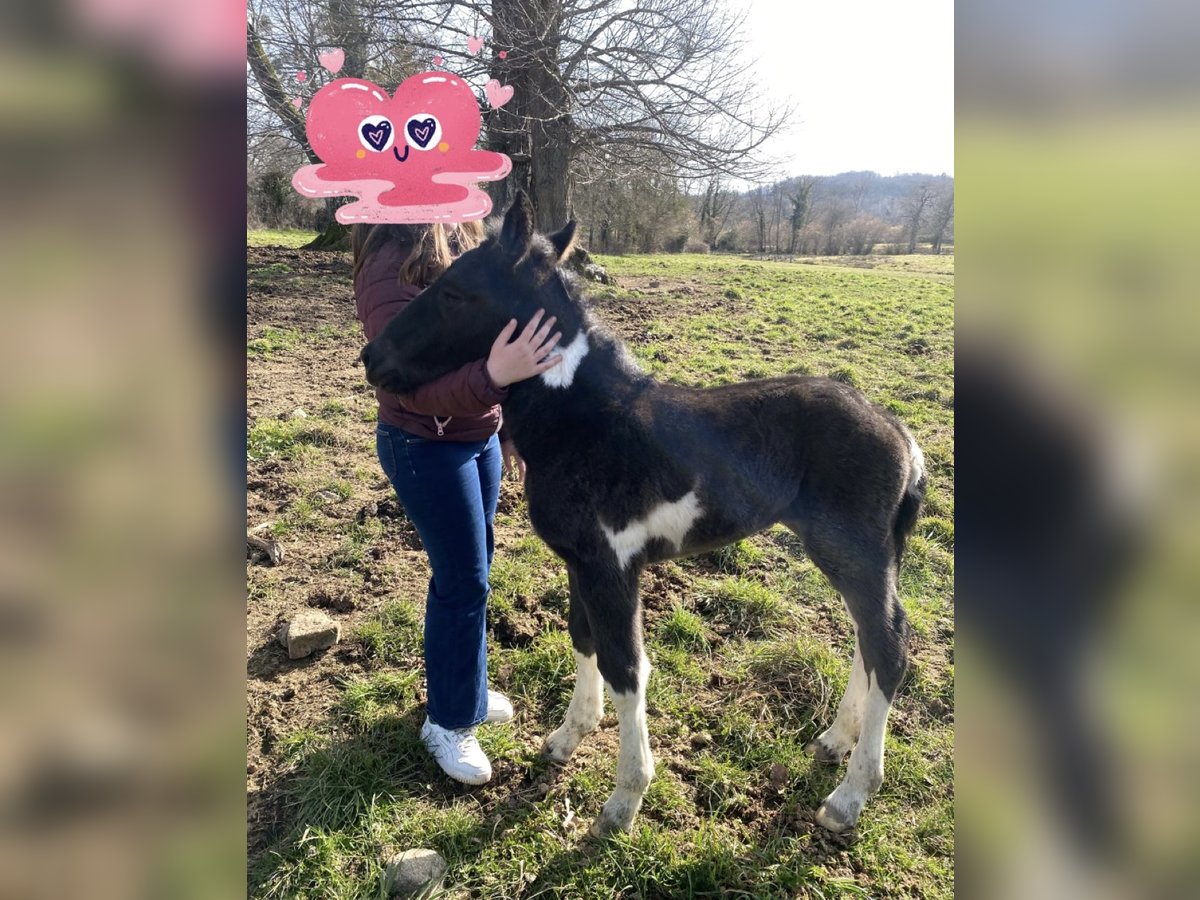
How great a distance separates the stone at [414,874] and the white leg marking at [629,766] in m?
0.62

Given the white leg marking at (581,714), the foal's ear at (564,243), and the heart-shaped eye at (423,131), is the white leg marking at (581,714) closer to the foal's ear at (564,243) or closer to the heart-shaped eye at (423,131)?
the foal's ear at (564,243)

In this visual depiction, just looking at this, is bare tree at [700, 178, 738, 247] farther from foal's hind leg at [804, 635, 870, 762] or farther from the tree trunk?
foal's hind leg at [804, 635, 870, 762]

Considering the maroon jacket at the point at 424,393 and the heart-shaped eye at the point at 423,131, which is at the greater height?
the heart-shaped eye at the point at 423,131

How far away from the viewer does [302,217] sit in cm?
1633

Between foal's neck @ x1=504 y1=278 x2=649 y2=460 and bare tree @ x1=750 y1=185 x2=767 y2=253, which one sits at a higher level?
bare tree @ x1=750 y1=185 x2=767 y2=253

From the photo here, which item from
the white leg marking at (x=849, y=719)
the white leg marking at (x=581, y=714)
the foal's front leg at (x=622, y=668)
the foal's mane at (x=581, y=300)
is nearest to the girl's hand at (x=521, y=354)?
the foal's mane at (x=581, y=300)

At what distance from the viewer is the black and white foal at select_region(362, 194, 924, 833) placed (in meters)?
2.63

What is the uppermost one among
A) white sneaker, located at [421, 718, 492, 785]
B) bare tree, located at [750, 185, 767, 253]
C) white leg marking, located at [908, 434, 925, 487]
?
bare tree, located at [750, 185, 767, 253]

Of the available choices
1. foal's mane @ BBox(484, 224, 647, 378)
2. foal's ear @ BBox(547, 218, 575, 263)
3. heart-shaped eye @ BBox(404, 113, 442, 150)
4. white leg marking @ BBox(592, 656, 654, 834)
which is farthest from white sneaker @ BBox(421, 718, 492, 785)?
heart-shaped eye @ BBox(404, 113, 442, 150)

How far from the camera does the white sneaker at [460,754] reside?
280 cm

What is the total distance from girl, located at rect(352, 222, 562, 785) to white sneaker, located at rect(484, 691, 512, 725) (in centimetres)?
23
